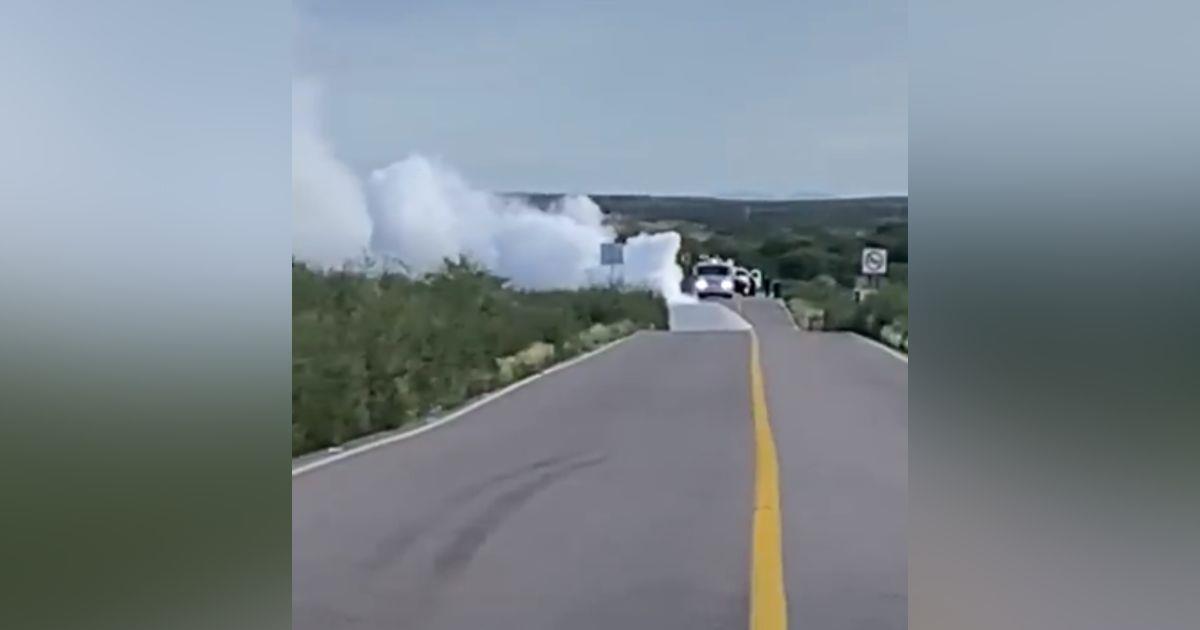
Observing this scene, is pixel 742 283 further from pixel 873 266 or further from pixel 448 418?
pixel 448 418

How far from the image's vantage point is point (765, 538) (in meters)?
1.85

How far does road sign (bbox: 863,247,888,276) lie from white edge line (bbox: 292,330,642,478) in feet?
1.24

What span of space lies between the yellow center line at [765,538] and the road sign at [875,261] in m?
0.25

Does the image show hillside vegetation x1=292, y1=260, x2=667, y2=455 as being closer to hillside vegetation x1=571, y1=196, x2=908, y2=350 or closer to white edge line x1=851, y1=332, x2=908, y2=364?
hillside vegetation x1=571, y1=196, x2=908, y2=350

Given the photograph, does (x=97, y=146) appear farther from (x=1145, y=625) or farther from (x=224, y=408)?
(x=1145, y=625)

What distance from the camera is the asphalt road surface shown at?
1.83m

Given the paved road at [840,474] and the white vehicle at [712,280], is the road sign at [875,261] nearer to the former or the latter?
the paved road at [840,474]

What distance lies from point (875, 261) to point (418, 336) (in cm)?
72

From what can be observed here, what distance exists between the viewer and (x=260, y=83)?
6.07 ft

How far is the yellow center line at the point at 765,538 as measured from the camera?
1.81 m

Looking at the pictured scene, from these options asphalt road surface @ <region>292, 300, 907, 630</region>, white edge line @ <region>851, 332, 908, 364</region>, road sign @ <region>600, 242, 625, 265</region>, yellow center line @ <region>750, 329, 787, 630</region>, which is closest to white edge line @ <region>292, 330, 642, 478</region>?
asphalt road surface @ <region>292, 300, 907, 630</region>

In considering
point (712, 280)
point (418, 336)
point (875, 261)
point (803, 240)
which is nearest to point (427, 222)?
point (418, 336)

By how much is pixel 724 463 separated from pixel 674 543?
15cm

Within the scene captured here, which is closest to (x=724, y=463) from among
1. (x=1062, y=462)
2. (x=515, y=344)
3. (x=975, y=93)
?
(x=515, y=344)
